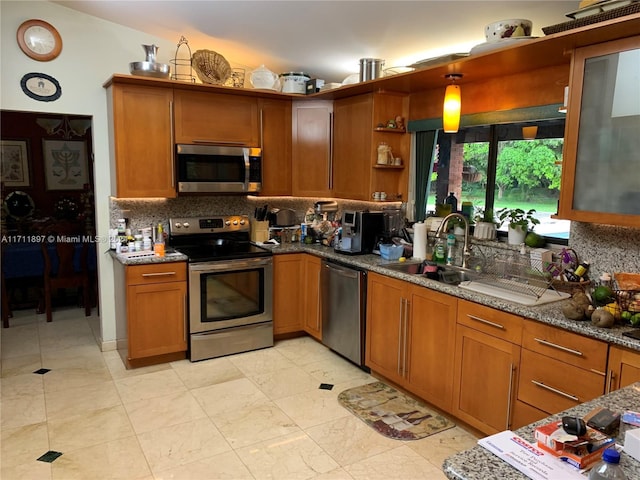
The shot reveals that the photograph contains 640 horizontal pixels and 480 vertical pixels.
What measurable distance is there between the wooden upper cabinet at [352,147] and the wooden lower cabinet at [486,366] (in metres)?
1.68

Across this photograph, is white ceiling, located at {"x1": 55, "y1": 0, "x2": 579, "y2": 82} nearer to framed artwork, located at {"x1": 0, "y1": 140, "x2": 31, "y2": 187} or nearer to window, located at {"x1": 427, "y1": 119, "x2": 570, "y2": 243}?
window, located at {"x1": 427, "y1": 119, "x2": 570, "y2": 243}

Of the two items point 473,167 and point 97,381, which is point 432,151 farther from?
point 97,381

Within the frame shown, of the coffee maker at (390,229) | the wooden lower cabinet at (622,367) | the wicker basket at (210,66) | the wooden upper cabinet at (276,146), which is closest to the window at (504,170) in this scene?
the coffee maker at (390,229)

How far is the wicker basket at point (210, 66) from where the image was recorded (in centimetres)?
401

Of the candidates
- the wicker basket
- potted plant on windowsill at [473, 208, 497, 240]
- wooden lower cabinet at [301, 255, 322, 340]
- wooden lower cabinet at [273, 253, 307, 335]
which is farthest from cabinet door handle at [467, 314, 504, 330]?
the wicker basket

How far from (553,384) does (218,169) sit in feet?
10.2

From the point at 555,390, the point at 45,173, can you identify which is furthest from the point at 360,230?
the point at 45,173

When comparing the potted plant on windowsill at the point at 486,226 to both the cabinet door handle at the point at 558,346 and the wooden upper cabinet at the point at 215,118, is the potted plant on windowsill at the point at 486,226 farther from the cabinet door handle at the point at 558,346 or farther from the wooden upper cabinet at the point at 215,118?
the wooden upper cabinet at the point at 215,118

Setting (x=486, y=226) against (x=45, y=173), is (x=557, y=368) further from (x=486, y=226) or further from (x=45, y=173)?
(x=45, y=173)

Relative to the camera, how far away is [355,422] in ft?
9.95

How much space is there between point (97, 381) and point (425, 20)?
3488mm

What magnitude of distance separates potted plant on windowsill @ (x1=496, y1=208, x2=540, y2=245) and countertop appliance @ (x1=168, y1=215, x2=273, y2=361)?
199cm

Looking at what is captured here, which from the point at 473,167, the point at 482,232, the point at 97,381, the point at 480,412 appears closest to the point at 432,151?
the point at 473,167

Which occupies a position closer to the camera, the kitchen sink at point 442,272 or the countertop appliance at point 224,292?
the kitchen sink at point 442,272
